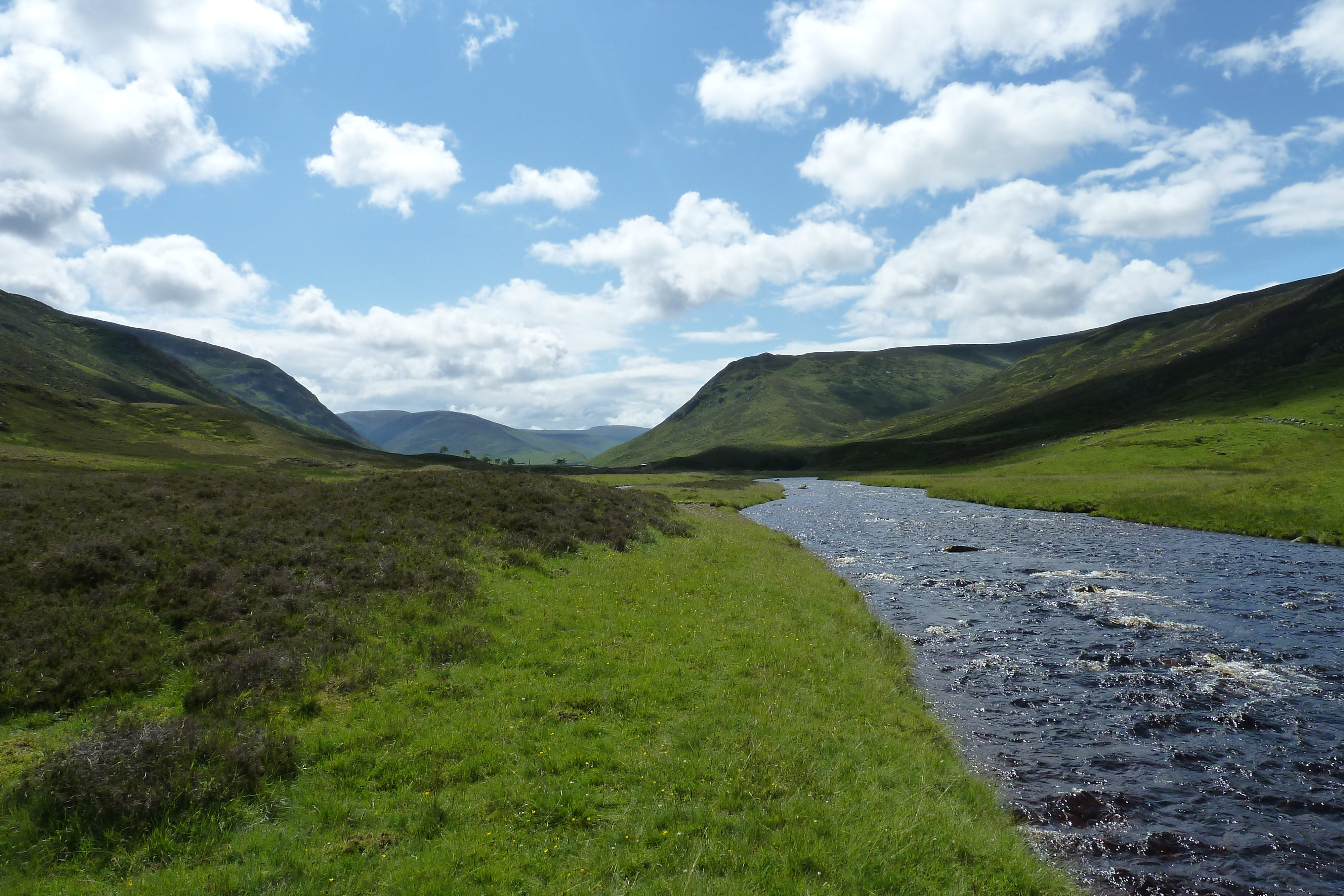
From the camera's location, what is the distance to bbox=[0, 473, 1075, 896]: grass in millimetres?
8594

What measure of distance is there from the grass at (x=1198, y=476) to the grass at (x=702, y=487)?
85.6 ft

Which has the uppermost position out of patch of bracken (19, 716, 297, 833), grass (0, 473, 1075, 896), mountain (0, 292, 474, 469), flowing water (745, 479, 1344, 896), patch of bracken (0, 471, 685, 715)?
mountain (0, 292, 474, 469)

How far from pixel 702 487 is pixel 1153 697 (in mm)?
95014

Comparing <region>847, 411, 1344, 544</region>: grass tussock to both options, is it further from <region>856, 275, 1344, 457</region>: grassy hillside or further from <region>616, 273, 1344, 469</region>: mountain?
<region>856, 275, 1344, 457</region>: grassy hillside

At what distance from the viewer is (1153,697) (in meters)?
17.0

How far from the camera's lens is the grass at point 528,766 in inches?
338

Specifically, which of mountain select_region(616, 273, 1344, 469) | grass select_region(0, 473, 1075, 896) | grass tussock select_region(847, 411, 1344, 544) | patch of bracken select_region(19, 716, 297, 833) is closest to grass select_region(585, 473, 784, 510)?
grass tussock select_region(847, 411, 1344, 544)

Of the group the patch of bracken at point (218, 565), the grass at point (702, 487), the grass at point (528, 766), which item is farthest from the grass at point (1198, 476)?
the patch of bracken at point (218, 565)

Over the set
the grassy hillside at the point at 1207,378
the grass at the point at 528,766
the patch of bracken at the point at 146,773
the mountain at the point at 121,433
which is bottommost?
the grass at the point at 528,766

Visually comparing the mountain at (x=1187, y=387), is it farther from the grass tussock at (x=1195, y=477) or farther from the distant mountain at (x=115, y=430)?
the distant mountain at (x=115, y=430)

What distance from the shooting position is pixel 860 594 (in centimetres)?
2866

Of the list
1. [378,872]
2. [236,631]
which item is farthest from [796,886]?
[236,631]

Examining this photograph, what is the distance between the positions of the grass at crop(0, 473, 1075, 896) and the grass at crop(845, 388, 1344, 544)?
140ft

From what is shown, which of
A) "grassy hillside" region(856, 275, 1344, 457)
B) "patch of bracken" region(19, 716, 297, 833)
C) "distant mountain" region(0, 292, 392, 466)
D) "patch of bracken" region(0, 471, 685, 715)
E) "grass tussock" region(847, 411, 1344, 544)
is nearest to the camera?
"patch of bracken" region(19, 716, 297, 833)
